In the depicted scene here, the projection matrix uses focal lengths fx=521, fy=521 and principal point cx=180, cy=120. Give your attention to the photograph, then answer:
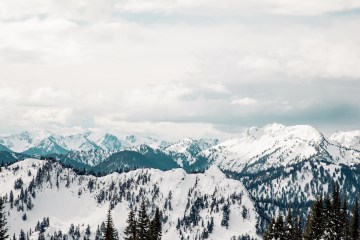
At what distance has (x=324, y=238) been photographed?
86062 millimetres

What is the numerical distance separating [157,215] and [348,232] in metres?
35.8

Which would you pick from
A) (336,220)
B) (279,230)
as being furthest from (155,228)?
(336,220)

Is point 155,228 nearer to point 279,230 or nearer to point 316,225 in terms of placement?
point 279,230

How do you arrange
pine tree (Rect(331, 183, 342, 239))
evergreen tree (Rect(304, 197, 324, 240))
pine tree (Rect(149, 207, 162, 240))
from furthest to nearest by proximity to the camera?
1. pine tree (Rect(331, 183, 342, 239))
2. evergreen tree (Rect(304, 197, 324, 240))
3. pine tree (Rect(149, 207, 162, 240))

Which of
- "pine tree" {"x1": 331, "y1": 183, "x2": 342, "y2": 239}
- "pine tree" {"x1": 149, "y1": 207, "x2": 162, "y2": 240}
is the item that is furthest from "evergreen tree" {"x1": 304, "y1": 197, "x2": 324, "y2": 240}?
"pine tree" {"x1": 149, "y1": 207, "x2": 162, "y2": 240}

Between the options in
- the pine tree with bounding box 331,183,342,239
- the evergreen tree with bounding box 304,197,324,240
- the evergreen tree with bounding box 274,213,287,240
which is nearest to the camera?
the evergreen tree with bounding box 274,213,287,240

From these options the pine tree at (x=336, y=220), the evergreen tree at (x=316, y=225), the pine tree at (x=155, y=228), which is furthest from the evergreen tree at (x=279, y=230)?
the pine tree at (x=155, y=228)

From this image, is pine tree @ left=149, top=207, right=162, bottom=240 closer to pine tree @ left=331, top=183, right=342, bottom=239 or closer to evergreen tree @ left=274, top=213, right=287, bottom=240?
evergreen tree @ left=274, top=213, right=287, bottom=240

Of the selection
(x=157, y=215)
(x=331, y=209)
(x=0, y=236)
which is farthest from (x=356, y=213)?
(x=0, y=236)

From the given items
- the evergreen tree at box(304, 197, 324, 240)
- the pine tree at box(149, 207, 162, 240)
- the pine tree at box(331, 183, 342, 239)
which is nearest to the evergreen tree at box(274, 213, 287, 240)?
the evergreen tree at box(304, 197, 324, 240)

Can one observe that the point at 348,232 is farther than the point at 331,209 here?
Yes

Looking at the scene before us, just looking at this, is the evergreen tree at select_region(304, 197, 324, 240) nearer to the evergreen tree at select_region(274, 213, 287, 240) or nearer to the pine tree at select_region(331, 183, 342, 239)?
the pine tree at select_region(331, 183, 342, 239)

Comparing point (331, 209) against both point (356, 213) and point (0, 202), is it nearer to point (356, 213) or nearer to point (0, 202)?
point (356, 213)

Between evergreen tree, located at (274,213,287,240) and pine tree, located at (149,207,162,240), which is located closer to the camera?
evergreen tree, located at (274,213,287,240)
